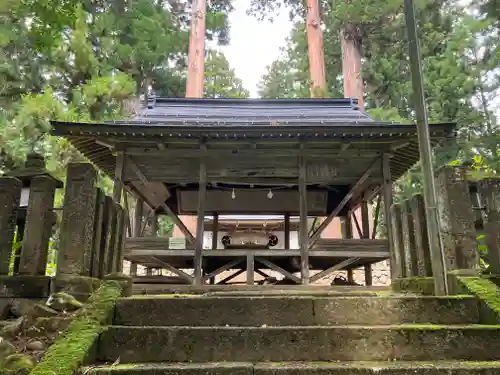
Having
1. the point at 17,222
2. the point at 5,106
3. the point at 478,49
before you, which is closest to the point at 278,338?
the point at 17,222

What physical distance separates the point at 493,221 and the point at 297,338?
7.92ft

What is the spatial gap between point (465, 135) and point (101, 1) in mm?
15640

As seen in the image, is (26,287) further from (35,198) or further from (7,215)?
(35,198)

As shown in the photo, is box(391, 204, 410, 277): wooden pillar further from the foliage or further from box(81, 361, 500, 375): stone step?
the foliage

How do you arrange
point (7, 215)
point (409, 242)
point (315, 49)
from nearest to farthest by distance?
point (7, 215) < point (409, 242) < point (315, 49)

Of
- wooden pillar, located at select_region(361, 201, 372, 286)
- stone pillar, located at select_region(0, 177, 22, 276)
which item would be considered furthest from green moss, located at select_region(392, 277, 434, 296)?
wooden pillar, located at select_region(361, 201, 372, 286)

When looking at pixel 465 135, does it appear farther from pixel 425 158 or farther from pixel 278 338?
pixel 278 338

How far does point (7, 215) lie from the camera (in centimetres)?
371

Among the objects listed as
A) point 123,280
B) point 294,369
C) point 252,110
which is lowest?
point 294,369

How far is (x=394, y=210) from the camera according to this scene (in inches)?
191

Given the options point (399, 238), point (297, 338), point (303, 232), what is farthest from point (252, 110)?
point (297, 338)

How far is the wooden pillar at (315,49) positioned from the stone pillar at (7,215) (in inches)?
498

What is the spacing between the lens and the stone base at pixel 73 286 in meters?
3.49

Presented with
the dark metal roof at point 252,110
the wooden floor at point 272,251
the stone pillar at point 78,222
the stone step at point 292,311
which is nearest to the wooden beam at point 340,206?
the wooden floor at point 272,251
